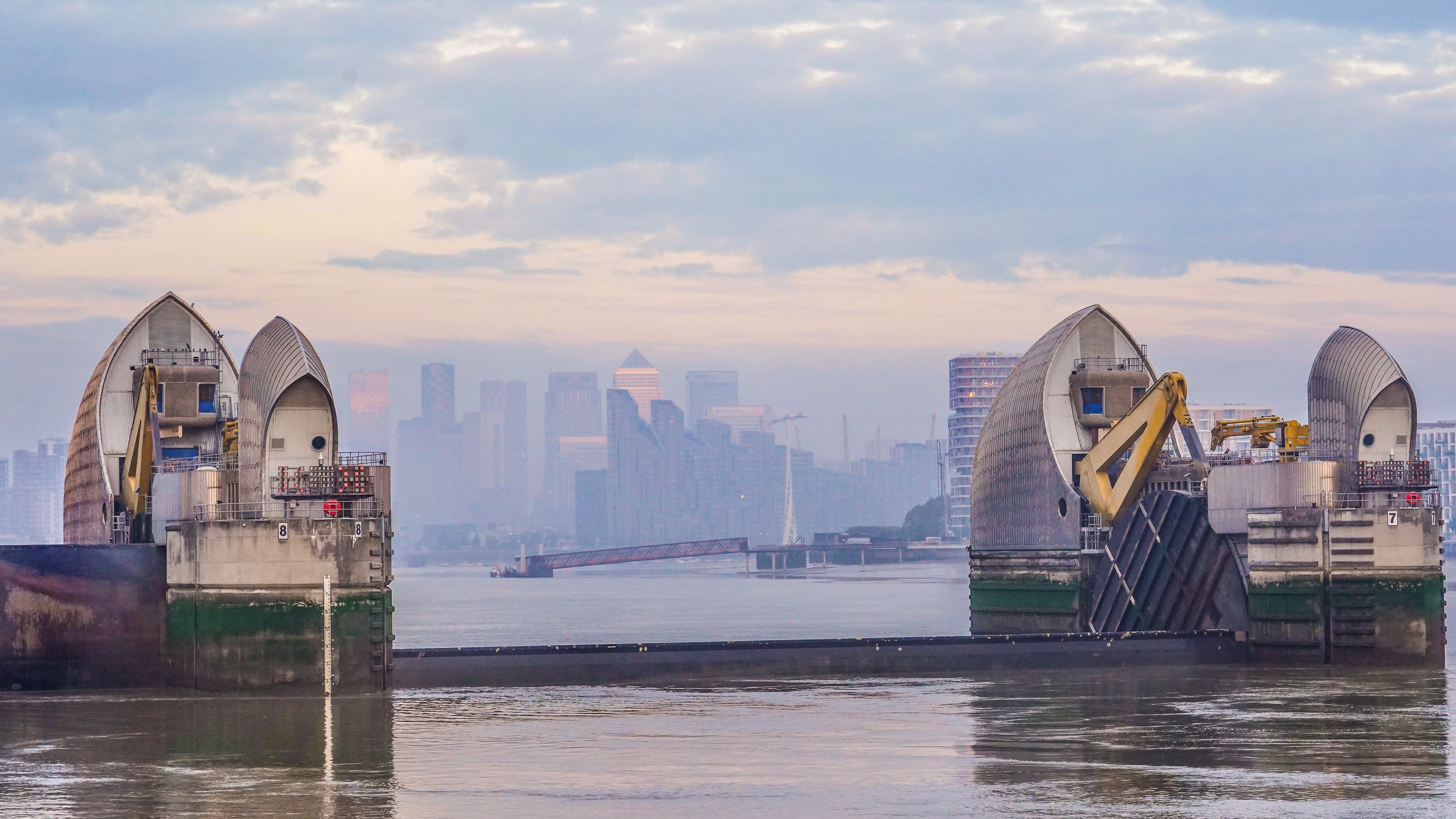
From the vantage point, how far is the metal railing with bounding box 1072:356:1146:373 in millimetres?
81188

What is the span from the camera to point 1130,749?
44406mm

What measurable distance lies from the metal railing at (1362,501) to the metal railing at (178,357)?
40.9 metres

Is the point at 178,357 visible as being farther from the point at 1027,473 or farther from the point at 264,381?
the point at 1027,473

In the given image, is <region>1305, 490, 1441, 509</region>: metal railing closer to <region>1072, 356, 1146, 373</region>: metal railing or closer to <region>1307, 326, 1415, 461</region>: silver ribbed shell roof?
<region>1307, 326, 1415, 461</region>: silver ribbed shell roof

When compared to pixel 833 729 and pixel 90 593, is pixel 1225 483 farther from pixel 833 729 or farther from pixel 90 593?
pixel 90 593

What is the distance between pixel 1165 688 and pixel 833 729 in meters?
15.3

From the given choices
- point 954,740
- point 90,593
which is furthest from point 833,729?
point 90,593

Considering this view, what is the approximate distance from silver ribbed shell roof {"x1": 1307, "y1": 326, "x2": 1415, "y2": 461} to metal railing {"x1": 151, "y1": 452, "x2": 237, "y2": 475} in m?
37.6

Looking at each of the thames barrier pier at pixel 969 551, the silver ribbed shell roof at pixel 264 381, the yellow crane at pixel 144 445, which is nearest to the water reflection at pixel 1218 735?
the thames barrier pier at pixel 969 551

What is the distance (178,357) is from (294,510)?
67.6ft

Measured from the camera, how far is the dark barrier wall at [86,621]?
190ft

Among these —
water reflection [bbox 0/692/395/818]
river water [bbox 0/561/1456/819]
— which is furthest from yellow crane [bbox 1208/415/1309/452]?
water reflection [bbox 0/692/395/818]

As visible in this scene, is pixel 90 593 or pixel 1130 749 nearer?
pixel 1130 749

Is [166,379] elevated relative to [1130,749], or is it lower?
elevated
